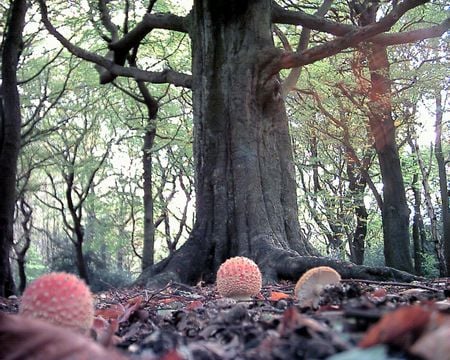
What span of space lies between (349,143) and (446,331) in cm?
1425

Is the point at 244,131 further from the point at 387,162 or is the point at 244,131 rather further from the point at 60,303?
the point at 387,162

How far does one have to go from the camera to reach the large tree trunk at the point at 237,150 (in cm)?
552

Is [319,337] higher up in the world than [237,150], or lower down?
lower down

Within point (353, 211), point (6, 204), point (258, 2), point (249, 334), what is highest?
point (258, 2)

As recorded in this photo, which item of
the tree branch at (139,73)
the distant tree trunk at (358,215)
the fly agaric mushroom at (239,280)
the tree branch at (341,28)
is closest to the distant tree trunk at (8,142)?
the tree branch at (139,73)

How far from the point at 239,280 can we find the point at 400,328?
1.90 m

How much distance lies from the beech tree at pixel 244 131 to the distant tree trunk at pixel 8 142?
6.37 ft

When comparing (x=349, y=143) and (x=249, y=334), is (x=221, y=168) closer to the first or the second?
(x=249, y=334)

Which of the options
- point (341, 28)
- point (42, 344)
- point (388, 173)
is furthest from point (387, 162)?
point (42, 344)

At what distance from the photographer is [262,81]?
610cm

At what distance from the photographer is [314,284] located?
2146mm

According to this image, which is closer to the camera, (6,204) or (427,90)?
Answer: (6,204)

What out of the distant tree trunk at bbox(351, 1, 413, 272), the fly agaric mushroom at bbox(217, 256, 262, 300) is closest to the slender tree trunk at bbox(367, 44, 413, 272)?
the distant tree trunk at bbox(351, 1, 413, 272)

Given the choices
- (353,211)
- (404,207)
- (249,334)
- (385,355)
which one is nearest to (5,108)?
(249,334)
